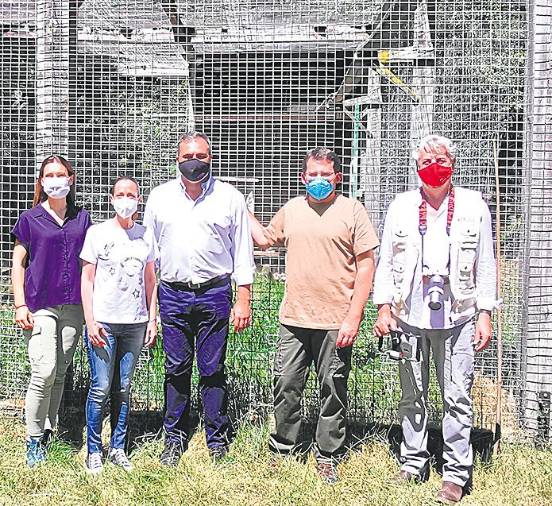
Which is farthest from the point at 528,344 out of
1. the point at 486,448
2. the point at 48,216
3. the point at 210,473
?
the point at 48,216

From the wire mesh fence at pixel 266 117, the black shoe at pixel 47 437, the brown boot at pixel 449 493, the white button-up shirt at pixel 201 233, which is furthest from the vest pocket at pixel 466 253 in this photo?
the black shoe at pixel 47 437

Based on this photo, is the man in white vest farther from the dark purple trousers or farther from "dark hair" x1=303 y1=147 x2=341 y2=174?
the dark purple trousers

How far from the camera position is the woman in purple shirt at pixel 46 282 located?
383cm

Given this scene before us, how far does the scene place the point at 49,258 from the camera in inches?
151

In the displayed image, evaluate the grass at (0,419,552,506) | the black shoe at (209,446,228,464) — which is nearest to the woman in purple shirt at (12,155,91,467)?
the grass at (0,419,552,506)

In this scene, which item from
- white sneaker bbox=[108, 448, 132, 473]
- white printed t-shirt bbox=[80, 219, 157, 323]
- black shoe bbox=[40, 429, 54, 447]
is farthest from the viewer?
black shoe bbox=[40, 429, 54, 447]

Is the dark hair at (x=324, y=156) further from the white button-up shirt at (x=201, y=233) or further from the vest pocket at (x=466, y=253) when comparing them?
the vest pocket at (x=466, y=253)

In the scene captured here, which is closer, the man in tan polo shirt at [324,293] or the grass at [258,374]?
the man in tan polo shirt at [324,293]

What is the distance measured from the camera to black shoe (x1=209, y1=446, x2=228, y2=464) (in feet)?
13.0

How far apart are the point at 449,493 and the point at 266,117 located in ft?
9.85

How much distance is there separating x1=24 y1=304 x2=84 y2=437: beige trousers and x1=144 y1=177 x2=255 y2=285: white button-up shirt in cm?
51

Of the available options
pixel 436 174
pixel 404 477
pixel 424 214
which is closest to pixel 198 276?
pixel 424 214

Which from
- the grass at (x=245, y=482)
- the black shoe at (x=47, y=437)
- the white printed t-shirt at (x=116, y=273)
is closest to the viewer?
the grass at (x=245, y=482)

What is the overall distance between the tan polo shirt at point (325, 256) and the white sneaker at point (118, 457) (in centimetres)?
105
